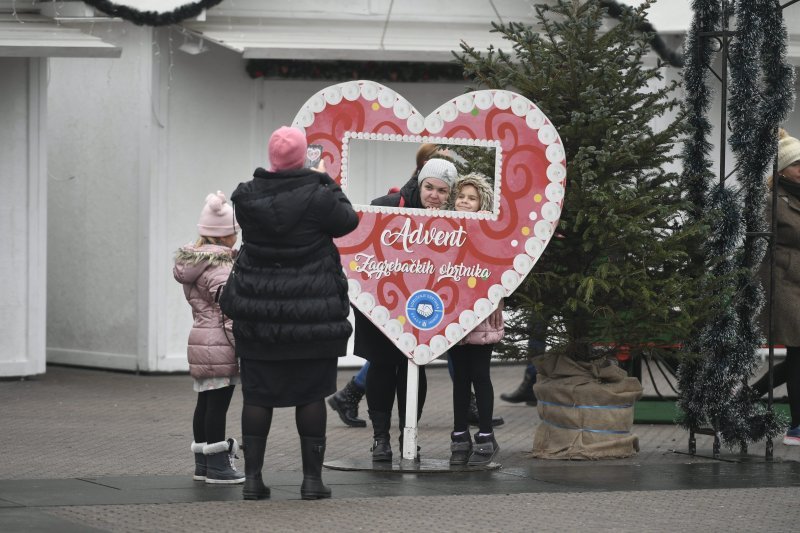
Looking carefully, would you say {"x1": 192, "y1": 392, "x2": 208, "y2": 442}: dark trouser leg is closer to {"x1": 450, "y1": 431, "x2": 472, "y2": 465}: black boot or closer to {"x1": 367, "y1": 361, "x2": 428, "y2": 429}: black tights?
{"x1": 367, "y1": 361, "x2": 428, "y2": 429}: black tights

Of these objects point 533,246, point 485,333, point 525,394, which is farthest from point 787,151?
point 525,394

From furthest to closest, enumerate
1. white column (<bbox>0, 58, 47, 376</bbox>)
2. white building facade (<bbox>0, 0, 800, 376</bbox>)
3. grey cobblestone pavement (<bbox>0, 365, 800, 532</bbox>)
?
white building facade (<bbox>0, 0, 800, 376</bbox>) < white column (<bbox>0, 58, 47, 376</bbox>) < grey cobblestone pavement (<bbox>0, 365, 800, 532</bbox>)

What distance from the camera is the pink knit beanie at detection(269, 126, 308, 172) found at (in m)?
7.27

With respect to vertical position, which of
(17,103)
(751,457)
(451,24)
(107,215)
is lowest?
(751,457)

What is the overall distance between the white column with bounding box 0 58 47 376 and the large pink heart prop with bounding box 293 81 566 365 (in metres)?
4.89

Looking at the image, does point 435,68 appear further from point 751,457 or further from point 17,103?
point 751,457

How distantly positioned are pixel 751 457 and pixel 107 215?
6720 mm

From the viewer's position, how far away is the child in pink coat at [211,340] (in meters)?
7.68

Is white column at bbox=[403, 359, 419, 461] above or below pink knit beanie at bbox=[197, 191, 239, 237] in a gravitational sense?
below

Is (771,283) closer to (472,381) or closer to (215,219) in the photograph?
(472,381)

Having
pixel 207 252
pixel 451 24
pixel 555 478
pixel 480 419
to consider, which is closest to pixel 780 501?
pixel 555 478

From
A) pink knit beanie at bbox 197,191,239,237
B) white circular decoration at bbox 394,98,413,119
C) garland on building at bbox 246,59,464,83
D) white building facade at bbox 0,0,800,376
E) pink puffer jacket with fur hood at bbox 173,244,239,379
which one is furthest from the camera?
garland on building at bbox 246,59,464,83

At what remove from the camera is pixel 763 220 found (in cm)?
911

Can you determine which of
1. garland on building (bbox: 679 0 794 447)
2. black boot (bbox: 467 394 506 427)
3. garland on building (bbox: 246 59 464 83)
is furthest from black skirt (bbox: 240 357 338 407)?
garland on building (bbox: 246 59 464 83)
